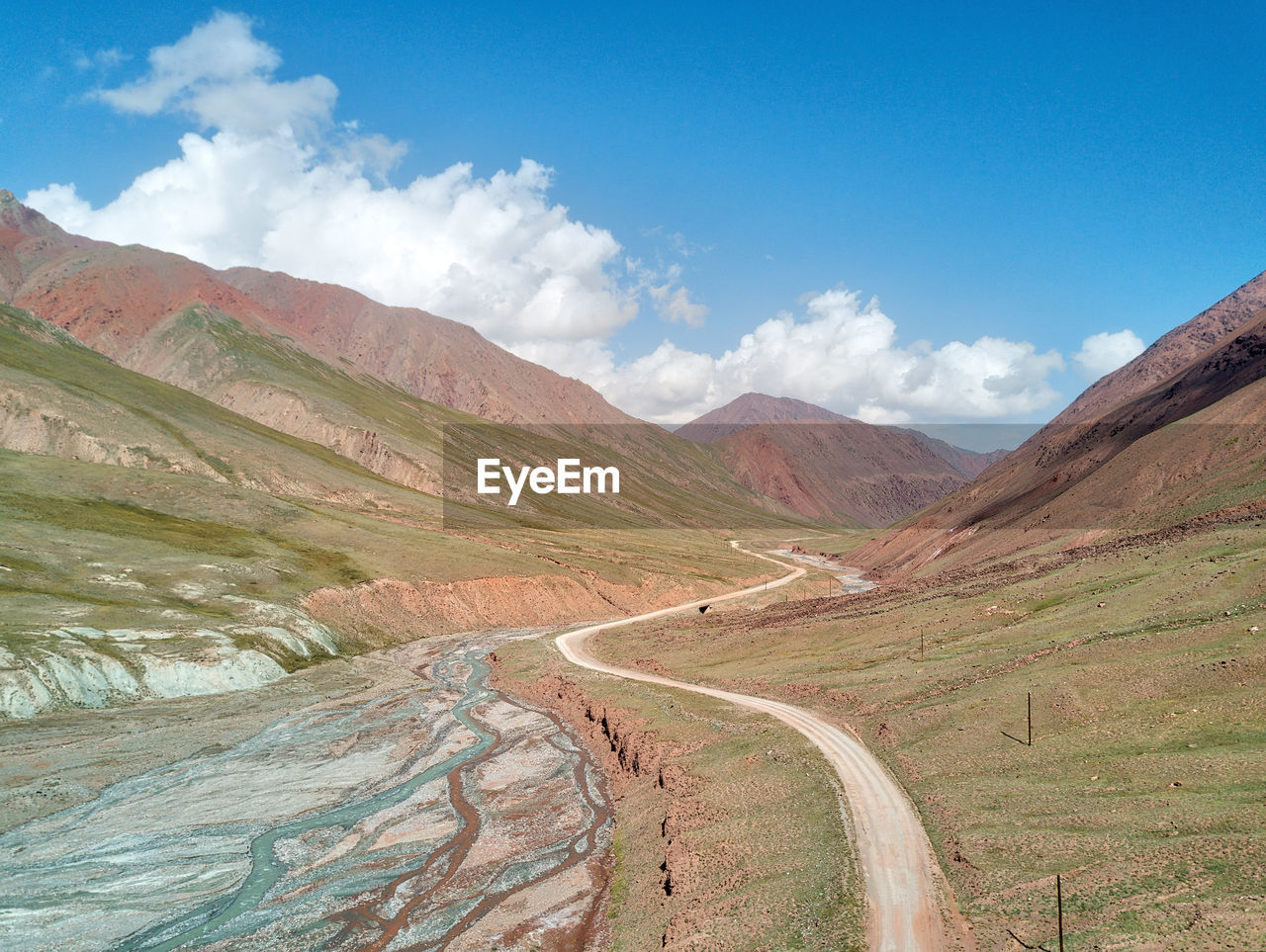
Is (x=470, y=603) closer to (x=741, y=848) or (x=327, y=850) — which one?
(x=327, y=850)

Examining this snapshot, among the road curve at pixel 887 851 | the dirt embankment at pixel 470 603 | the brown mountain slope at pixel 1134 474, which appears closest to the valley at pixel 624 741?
the road curve at pixel 887 851

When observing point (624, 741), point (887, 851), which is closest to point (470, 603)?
point (624, 741)

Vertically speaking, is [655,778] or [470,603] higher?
[470,603]

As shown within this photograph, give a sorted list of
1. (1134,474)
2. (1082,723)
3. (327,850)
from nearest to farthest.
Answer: (327,850), (1082,723), (1134,474)

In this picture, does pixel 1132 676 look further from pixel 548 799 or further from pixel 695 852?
pixel 548 799

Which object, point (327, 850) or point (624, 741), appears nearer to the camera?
point (327, 850)

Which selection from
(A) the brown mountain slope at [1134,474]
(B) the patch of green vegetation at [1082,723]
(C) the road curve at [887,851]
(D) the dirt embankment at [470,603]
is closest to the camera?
(B) the patch of green vegetation at [1082,723]

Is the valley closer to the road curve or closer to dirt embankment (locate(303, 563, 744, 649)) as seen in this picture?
the road curve

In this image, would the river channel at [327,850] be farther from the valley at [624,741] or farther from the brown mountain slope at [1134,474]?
the brown mountain slope at [1134,474]
